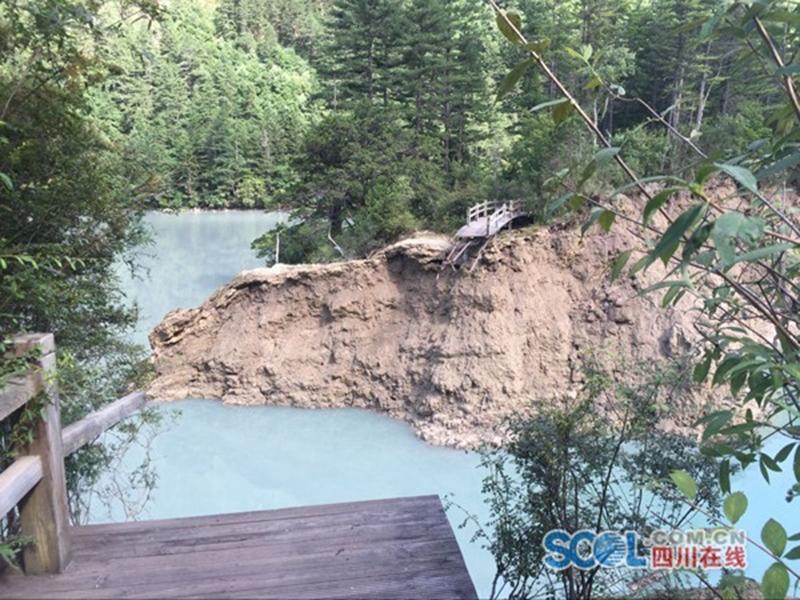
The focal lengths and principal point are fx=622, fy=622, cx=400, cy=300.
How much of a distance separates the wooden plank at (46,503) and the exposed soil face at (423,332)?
7.16 meters

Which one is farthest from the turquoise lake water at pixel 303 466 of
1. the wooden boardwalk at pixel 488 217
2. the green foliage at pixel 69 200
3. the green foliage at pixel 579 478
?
the wooden boardwalk at pixel 488 217

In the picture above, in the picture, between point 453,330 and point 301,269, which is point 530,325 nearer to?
point 453,330

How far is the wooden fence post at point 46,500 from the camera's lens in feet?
5.10

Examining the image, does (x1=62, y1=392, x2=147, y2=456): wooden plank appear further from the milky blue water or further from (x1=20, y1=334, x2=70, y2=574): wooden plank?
the milky blue water

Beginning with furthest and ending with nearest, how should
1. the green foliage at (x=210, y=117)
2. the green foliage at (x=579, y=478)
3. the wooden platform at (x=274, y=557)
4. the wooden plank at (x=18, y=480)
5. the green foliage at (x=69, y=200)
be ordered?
1. the green foliage at (x=210, y=117)
2. the green foliage at (x=69, y=200)
3. the green foliage at (x=579, y=478)
4. the wooden platform at (x=274, y=557)
5. the wooden plank at (x=18, y=480)

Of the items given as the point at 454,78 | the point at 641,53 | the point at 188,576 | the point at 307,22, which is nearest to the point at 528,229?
the point at 454,78

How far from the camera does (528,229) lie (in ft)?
32.0

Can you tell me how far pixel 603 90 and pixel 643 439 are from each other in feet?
8.48

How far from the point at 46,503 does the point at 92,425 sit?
33 centimetres

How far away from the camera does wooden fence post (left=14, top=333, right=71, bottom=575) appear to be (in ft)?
5.10

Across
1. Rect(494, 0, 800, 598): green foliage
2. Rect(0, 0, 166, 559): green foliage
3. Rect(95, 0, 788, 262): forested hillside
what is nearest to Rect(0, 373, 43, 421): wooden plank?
Rect(494, 0, 800, 598): green foliage

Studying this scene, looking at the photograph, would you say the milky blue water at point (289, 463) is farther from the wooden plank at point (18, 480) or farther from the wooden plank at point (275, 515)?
the wooden plank at point (18, 480)

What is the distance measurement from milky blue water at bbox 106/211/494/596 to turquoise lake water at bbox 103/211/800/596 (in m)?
0.01

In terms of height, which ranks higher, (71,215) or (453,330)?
(71,215)
